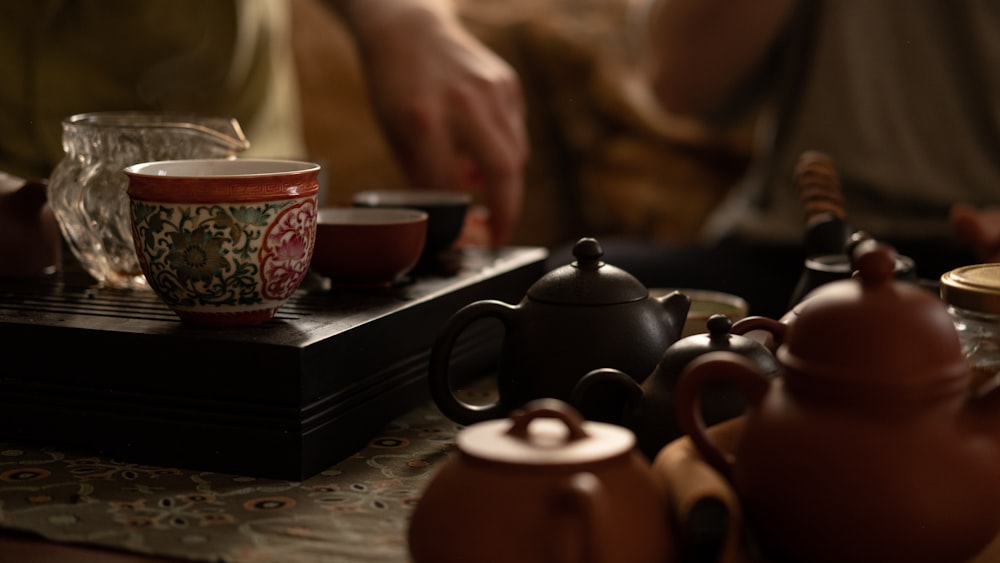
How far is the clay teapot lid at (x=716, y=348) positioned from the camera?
0.65 meters

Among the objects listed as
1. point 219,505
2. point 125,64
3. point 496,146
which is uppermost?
point 125,64

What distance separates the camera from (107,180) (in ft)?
3.04

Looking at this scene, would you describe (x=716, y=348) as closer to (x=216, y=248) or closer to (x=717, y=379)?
(x=717, y=379)

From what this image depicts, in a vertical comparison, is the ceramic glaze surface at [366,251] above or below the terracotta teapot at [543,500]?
above

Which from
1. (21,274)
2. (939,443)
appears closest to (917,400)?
(939,443)

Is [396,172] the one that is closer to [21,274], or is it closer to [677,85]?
[677,85]

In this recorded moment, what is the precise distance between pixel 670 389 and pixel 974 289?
212 mm

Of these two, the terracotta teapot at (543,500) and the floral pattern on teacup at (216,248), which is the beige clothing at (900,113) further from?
the terracotta teapot at (543,500)

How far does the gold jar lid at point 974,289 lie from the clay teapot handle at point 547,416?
12.2 inches

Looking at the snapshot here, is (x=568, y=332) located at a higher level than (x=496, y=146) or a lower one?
lower

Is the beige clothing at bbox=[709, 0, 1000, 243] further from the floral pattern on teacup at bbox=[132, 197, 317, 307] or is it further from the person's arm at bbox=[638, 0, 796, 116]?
the floral pattern on teacup at bbox=[132, 197, 317, 307]

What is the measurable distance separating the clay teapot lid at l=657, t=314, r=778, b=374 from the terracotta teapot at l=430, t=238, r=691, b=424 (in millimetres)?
80

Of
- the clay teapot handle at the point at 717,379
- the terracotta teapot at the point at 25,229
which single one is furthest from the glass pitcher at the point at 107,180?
the clay teapot handle at the point at 717,379

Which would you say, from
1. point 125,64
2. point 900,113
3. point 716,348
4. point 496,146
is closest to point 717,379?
point 716,348
